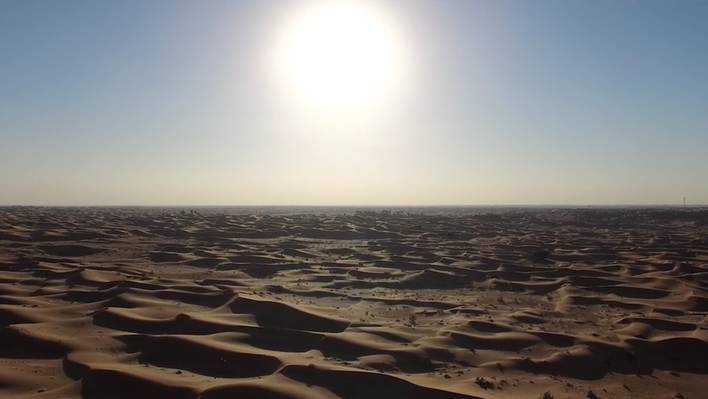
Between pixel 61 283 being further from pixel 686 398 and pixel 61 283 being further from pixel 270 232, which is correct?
pixel 270 232

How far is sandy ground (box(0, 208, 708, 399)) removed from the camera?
12.2ft

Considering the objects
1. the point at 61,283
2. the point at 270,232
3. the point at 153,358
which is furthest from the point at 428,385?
the point at 270,232

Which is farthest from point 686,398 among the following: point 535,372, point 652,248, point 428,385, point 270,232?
point 270,232

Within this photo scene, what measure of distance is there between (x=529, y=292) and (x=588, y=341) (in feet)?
9.34

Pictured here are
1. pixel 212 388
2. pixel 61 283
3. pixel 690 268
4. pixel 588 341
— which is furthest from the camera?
pixel 690 268

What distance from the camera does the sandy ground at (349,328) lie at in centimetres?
373

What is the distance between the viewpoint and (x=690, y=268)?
946cm

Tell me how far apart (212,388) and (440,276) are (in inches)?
230

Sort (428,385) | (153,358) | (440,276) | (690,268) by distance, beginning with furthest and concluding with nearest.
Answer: (690,268)
(440,276)
(153,358)
(428,385)

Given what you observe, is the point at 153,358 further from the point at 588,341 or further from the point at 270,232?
the point at 270,232

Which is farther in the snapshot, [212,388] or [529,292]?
[529,292]

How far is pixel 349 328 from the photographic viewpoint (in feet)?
17.2

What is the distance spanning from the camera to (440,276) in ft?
28.6

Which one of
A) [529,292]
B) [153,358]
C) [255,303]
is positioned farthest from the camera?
[529,292]
